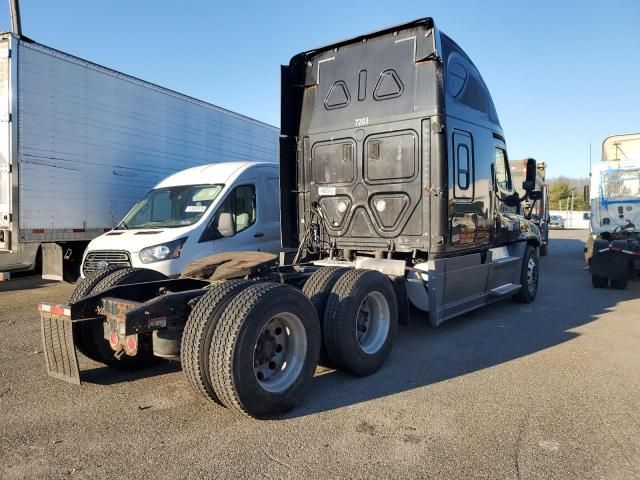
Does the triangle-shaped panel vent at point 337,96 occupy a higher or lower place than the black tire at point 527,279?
higher

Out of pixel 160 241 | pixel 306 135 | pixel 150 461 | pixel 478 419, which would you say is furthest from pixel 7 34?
pixel 478 419

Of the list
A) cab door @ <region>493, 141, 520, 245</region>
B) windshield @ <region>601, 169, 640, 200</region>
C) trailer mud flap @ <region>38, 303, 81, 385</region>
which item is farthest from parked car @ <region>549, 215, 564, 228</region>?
trailer mud flap @ <region>38, 303, 81, 385</region>

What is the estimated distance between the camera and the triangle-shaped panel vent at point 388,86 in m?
6.42

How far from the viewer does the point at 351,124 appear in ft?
22.3

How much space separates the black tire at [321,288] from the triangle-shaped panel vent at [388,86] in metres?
2.62

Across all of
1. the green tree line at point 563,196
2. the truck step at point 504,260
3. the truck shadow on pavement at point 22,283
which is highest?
the green tree line at point 563,196

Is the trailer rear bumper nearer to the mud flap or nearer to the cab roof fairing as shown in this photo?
the mud flap

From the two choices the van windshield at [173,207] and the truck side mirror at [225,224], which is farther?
the van windshield at [173,207]

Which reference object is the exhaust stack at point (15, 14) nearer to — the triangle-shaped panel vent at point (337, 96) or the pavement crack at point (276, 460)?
the triangle-shaped panel vent at point (337, 96)

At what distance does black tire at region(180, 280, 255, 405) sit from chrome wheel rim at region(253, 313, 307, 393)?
0.39m

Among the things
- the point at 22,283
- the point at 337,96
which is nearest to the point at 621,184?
the point at 337,96

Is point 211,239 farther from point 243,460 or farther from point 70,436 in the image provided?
point 243,460

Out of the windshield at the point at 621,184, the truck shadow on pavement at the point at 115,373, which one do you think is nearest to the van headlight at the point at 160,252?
the truck shadow on pavement at the point at 115,373

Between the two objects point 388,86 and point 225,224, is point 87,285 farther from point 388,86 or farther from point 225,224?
point 388,86
